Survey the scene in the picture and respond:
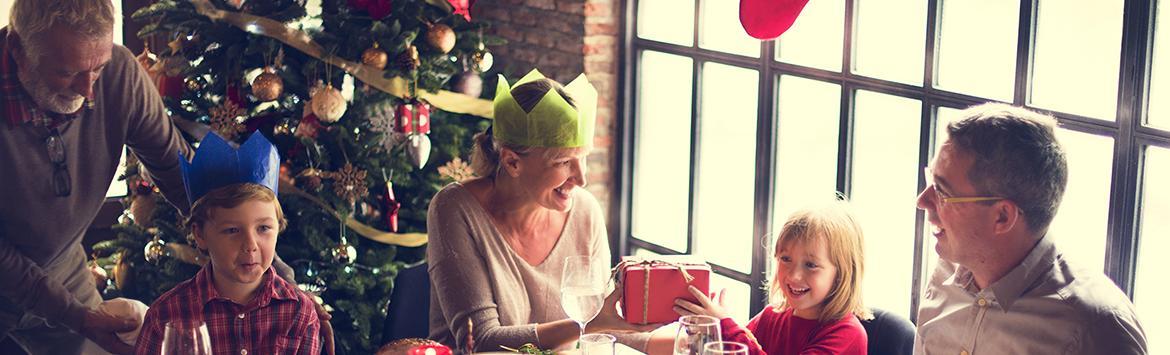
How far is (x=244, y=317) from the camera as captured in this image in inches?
114

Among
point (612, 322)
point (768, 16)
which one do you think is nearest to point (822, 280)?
point (612, 322)

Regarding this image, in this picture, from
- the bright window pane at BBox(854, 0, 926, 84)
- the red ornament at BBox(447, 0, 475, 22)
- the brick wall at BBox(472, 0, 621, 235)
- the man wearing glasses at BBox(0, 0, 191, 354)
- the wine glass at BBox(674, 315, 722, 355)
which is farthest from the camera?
the brick wall at BBox(472, 0, 621, 235)

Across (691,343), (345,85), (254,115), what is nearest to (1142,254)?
(691,343)

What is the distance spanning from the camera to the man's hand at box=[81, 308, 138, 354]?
3506mm

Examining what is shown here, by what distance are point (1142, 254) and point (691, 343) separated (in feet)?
4.90

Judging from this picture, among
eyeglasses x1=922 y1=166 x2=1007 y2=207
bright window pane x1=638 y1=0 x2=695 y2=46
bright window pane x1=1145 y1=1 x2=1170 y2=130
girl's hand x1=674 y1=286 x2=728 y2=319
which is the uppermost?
bright window pane x1=638 y1=0 x2=695 y2=46

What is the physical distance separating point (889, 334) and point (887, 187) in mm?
1034

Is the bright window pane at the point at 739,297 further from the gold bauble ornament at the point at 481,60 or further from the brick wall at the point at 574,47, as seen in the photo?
the gold bauble ornament at the point at 481,60

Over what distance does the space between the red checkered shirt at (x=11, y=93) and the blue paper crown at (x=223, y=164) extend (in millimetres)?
775

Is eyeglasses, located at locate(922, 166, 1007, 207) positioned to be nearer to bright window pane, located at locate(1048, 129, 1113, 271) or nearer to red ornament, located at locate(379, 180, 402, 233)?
bright window pane, located at locate(1048, 129, 1113, 271)

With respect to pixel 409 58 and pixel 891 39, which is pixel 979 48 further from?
pixel 409 58

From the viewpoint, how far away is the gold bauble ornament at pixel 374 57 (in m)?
4.24

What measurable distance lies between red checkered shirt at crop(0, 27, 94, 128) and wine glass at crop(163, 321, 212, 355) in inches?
65.7

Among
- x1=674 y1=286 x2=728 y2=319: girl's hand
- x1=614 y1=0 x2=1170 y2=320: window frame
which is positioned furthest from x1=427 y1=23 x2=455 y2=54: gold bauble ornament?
x1=674 y1=286 x2=728 y2=319: girl's hand
